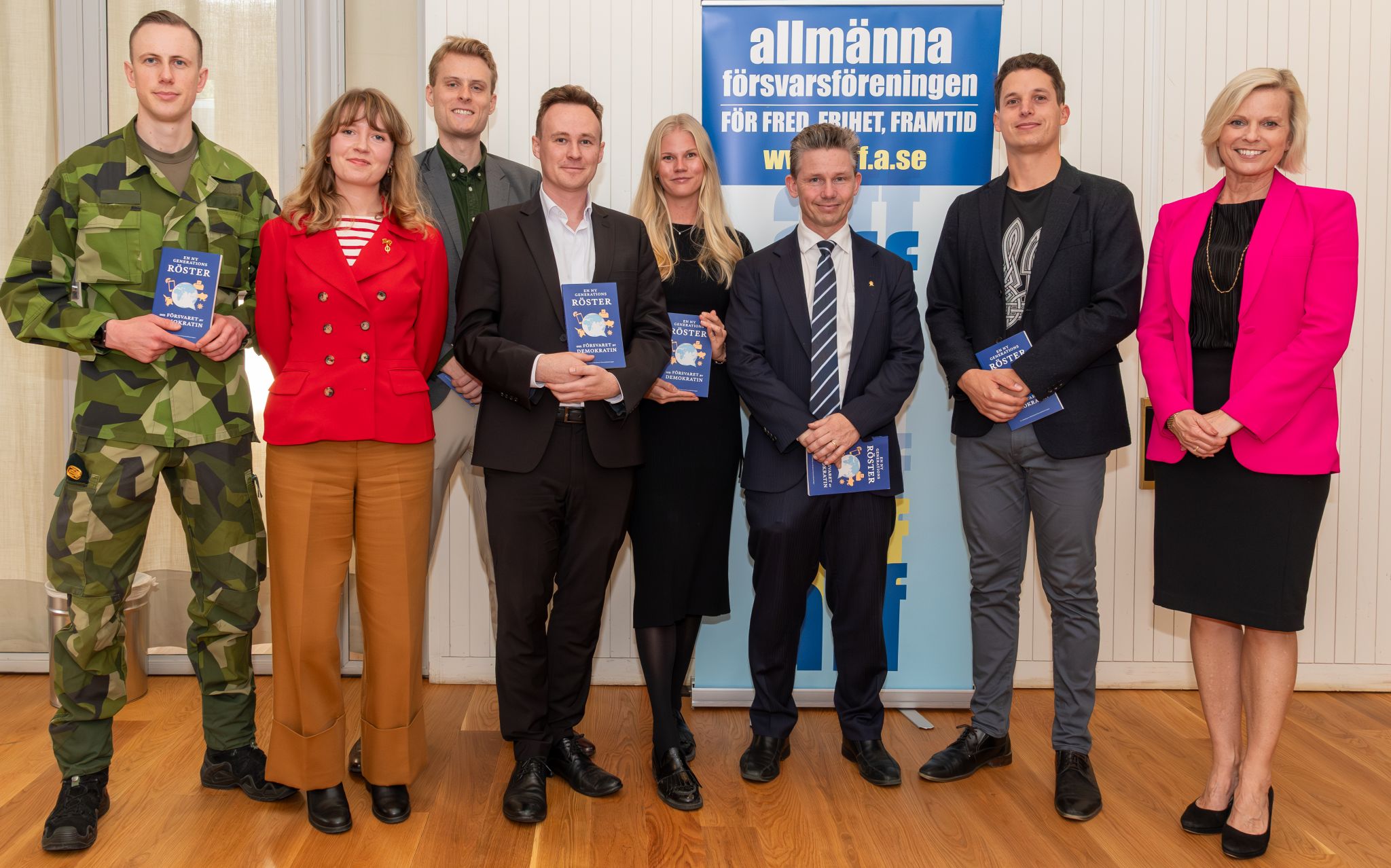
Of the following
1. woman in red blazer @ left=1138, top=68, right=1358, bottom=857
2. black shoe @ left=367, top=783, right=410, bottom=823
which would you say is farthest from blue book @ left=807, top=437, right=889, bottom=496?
black shoe @ left=367, top=783, right=410, bottom=823

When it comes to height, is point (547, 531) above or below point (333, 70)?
below

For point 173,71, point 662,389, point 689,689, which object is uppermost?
point 173,71

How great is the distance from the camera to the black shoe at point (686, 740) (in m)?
3.05

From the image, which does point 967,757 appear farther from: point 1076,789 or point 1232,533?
point 1232,533

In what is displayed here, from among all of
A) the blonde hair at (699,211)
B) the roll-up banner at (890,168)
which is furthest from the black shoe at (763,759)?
the blonde hair at (699,211)

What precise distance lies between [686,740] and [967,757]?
890 millimetres

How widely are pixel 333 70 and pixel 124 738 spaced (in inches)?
102

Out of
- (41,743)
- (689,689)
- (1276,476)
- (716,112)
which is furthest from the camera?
(689,689)

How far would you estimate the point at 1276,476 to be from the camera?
2.51 metres

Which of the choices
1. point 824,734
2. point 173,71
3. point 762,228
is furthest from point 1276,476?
point 173,71

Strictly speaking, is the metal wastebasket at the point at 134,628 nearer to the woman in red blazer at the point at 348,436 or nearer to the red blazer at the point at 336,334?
the woman in red blazer at the point at 348,436

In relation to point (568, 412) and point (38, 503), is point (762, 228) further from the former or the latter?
point (38, 503)

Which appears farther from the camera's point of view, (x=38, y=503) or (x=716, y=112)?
(x=38, y=503)

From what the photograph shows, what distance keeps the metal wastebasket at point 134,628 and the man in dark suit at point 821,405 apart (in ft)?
7.82
